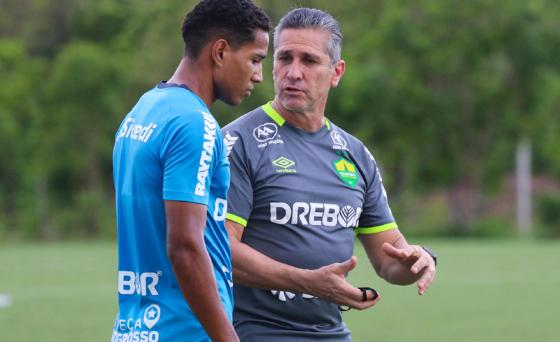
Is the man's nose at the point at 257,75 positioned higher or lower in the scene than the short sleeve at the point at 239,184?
higher

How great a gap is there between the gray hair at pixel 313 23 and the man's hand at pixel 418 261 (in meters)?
0.93

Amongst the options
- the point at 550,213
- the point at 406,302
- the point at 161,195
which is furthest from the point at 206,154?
the point at 550,213

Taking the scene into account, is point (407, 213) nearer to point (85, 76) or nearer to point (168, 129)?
point (85, 76)

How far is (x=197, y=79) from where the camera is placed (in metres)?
4.10

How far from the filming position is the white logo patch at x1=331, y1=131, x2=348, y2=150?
522 cm

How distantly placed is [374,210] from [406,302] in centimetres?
1191

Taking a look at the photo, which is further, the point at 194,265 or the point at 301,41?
the point at 301,41

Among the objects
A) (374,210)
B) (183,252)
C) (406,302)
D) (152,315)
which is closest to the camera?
(183,252)

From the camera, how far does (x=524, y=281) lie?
2050 centimetres

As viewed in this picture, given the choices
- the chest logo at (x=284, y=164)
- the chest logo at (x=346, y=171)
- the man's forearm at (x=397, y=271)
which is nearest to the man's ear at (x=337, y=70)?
the chest logo at (x=346, y=171)

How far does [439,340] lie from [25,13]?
47.5 m

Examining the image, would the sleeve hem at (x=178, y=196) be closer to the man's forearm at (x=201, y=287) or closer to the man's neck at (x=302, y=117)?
the man's forearm at (x=201, y=287)

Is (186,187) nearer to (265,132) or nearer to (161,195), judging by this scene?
(161,195)

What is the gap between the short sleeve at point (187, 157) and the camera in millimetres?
3805
